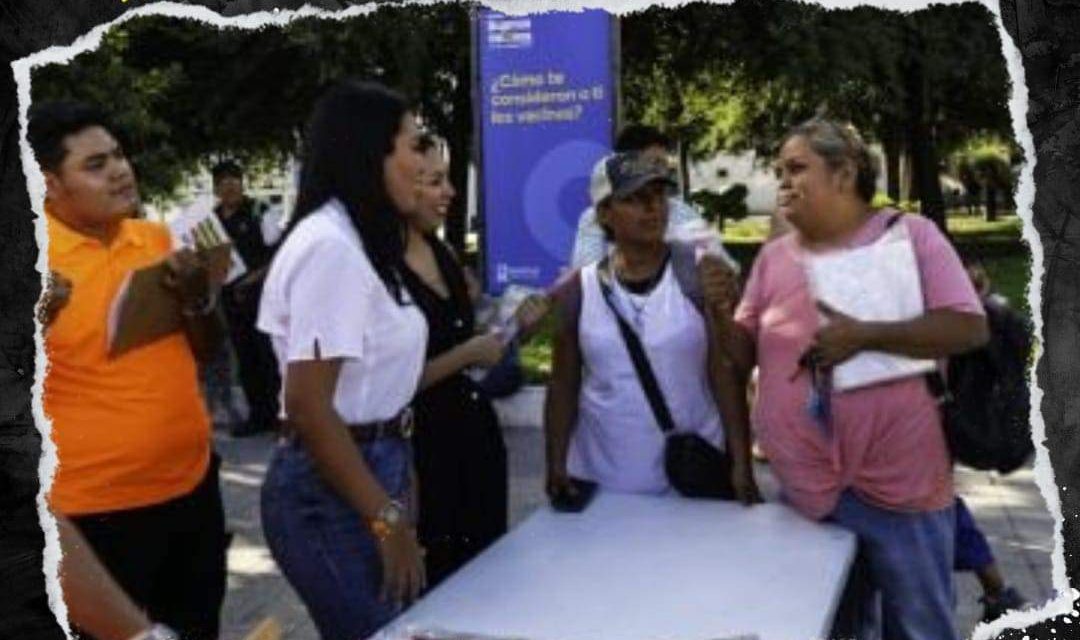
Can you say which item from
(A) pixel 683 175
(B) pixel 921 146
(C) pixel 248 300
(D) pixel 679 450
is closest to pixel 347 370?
(D) pixel 679 450

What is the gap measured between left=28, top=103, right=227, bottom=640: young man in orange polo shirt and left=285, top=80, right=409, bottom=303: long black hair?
346 millimetres

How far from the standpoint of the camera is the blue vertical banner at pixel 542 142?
4496 mm

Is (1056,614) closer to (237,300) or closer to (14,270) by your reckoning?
(14,270)

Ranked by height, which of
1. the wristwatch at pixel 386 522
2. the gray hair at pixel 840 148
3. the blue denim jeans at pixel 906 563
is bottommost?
the blue denim jeans at pixel 906 563

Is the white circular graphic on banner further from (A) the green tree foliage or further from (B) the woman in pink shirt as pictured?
(B) the woman in pink shirt

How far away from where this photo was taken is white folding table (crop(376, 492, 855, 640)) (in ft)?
6.98

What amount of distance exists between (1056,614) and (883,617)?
65.9 inches

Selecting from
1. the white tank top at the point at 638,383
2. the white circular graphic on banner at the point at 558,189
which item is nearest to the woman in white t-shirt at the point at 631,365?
the white tank top at the point at 638,383

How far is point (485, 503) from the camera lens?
2.84 metres

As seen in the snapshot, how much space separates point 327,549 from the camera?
7.46 feet

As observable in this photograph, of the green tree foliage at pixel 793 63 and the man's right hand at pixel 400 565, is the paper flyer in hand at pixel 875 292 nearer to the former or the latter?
the green tree foliage at pixel 793 63

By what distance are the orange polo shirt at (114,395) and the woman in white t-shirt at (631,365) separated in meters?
0.91

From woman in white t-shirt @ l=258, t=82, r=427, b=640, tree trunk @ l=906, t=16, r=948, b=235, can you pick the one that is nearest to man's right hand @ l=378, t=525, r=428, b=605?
woman in white t-shirt @ l=258, t=82, r=427, b=640

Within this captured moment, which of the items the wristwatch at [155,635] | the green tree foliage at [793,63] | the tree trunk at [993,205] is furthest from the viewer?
the green tree foliage at [793,63]
